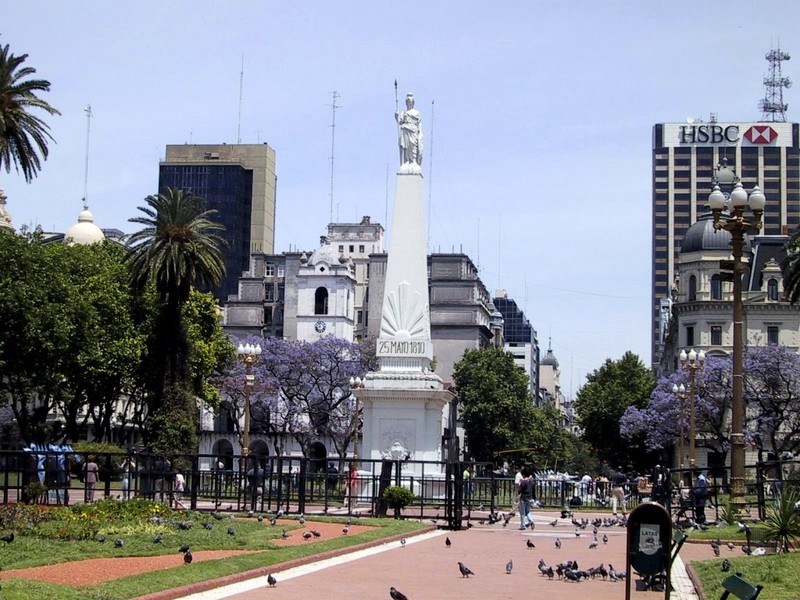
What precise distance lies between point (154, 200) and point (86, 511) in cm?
3535

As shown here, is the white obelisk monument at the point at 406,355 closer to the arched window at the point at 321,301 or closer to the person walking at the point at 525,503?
the person walking at the point at 525,503

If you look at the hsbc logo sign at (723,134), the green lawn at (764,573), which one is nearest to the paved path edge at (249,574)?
the green lawn at (764,573)

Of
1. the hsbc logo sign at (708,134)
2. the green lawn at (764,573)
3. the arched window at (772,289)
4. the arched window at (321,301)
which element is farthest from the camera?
the hsbc logo sign at (708,134)

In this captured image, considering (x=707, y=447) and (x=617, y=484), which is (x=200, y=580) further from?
(x=707, y=447)

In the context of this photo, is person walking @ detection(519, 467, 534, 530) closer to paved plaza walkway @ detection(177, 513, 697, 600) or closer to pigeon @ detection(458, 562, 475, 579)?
paved plaza walkway @ detection(177, 513, 697, 600)

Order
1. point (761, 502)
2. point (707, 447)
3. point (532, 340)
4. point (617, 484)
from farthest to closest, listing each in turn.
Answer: point (532, 340)
point (707, 447)
point (617, 484)
point (761, 502)

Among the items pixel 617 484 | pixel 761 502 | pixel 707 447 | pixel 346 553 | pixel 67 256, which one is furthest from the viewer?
pixel 707 447

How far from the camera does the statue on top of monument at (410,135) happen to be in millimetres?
51188

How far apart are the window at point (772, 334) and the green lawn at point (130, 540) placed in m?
61.4

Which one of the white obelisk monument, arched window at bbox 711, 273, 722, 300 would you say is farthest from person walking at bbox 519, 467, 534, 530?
arched window at bbox 711, 273, 722, 300

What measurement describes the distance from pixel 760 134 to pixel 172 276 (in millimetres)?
133032

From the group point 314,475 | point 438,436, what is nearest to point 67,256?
point 438,436

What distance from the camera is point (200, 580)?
17.8 meters

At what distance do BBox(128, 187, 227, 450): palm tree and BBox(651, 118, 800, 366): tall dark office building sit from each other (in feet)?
387
